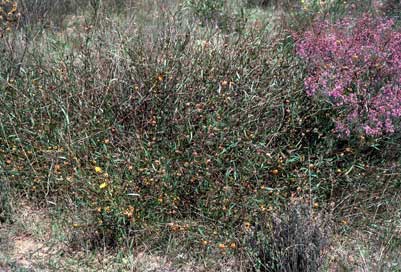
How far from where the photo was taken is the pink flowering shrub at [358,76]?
13.5 ft

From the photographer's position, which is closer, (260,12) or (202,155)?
(202,155)

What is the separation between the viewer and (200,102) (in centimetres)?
453

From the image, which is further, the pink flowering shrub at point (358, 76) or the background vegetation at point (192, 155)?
the pink flowering shrub at point (358, 76)

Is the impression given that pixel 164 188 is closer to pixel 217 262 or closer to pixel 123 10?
pixel 217 262

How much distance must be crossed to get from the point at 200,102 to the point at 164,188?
34.8 inches

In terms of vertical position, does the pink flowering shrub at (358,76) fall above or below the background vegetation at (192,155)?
above

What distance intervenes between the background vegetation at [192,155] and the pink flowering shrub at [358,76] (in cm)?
9

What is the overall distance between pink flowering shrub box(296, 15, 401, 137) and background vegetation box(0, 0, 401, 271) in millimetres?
86

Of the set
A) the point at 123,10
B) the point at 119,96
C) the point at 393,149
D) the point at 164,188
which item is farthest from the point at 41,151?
the point at 123,10

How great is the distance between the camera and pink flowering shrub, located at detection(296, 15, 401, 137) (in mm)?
4101

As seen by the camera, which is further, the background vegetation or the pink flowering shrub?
the pink flowering shrub

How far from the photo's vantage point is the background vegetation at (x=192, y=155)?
3807mm

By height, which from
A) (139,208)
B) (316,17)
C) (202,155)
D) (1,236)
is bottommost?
(1,236)

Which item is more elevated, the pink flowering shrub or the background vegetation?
the pink flowering shrub
